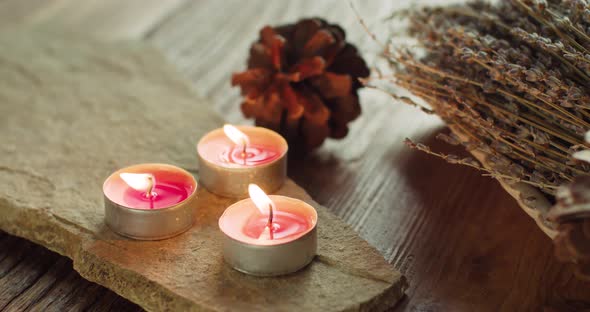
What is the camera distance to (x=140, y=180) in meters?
0.85

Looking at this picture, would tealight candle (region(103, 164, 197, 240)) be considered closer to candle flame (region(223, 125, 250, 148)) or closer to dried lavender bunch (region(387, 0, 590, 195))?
candle flame (region(223, 125, 250, 148))

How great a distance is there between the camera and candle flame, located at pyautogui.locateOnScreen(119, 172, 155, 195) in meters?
0.85

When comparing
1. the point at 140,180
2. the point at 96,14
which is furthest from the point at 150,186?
the point at 96,14

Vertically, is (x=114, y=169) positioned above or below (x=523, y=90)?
below

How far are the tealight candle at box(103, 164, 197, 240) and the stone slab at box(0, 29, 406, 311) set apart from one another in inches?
0.6

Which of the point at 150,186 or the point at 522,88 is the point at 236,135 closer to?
the point at 150,186

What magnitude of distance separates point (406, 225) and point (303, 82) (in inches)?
10.2

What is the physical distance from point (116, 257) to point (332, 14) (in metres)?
0.89

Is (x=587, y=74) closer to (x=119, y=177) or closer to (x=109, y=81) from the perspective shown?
(x=119, y=177)

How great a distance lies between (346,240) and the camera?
85 centimetres

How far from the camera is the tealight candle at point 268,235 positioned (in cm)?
76

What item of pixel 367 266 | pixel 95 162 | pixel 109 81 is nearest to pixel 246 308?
pixel 367 266

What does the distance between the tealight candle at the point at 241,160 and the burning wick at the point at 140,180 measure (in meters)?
0.10

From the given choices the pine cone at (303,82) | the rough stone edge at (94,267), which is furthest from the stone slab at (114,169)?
the pine cone at (303,82)
